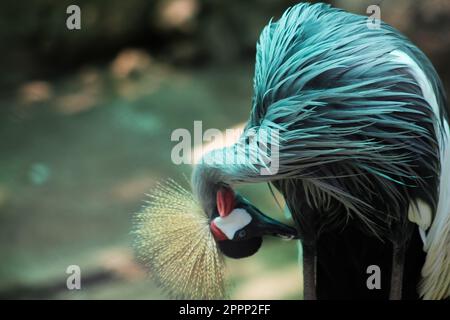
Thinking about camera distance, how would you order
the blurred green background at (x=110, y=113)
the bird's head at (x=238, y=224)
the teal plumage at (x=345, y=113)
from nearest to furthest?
the teal plumage at (x=345, y=113)
the bird's head at (x=238, y=224)
the blurred green background at (x=110, y=113)

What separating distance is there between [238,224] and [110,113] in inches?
57.1

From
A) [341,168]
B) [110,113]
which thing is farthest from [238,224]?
[110,113]

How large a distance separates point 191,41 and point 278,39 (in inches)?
62.5

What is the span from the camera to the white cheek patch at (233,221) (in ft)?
4.31

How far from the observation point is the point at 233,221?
1.32 meters

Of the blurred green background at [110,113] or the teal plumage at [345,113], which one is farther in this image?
the blurred green background at [110,113]

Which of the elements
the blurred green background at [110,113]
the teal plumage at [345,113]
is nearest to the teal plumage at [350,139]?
the teal plumage at [345,113]

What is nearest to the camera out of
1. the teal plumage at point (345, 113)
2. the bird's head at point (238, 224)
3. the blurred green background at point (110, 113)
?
the teal plumage at point (345, 113)

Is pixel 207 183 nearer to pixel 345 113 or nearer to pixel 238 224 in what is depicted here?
pixel 238 224

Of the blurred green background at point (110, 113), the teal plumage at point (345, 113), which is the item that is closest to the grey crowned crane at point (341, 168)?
the teal plumage at point (345, 113)

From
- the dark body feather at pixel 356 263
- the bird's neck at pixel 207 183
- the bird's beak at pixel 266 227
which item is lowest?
the dark body feather at pixel 356 263

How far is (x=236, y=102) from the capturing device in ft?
8.55

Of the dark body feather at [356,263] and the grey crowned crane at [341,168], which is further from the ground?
the grey crowned crane at [341,168]

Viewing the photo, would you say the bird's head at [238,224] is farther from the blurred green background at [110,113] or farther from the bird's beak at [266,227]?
the blurred green background at [110,113]
